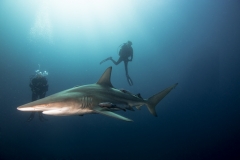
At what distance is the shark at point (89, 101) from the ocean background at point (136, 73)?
16835 millimetres

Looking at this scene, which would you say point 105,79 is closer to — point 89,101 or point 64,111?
point 89,101

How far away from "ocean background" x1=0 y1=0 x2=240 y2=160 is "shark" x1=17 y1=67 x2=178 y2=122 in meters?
16.8

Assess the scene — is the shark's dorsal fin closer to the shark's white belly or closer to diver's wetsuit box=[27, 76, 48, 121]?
the shark's white belly

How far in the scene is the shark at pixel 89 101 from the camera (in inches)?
124

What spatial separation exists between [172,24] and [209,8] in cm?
3013

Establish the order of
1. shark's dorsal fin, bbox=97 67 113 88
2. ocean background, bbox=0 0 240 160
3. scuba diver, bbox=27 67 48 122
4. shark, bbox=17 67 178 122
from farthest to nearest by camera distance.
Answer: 1. ocean background, bbox=0 0 240 160
2. scuba diver, bbox=27 67 48 122
3. shark's dorsal fin, bbox=97 67 113 88
4. shark, bbox=17 67 178 122

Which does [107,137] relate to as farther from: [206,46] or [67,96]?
[206,46]

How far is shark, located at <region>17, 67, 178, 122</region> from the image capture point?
3145mm

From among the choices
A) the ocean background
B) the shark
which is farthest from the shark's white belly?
the ocean background

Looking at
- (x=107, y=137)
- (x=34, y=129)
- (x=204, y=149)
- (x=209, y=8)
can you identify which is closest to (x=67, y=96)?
(x=204, y=149)

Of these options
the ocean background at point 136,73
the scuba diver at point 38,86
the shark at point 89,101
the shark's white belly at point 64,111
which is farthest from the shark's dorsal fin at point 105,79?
the ocean background at point 136,73

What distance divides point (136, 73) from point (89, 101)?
424 feet

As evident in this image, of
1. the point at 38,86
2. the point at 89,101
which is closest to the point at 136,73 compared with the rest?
the point at 38,86

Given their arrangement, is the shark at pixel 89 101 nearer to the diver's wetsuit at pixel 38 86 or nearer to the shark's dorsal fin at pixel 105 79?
the shark's dorsal fin at pixel 105 79
